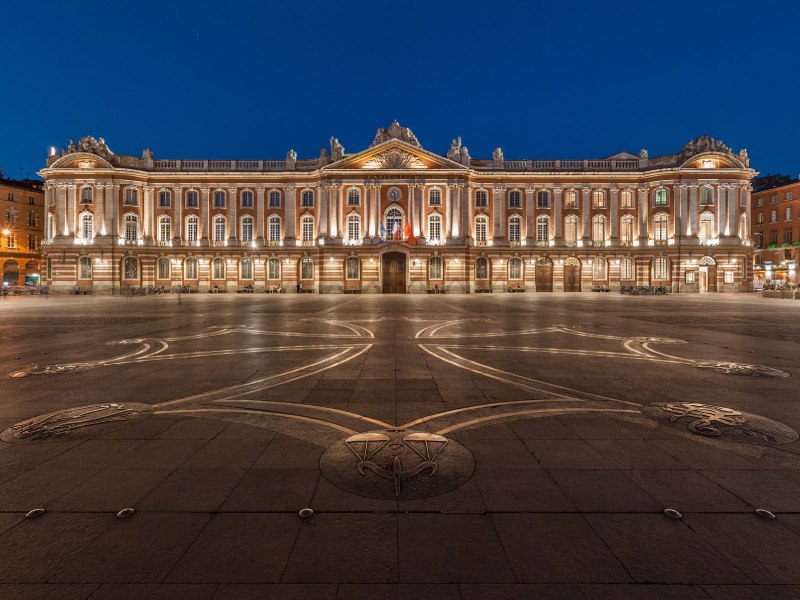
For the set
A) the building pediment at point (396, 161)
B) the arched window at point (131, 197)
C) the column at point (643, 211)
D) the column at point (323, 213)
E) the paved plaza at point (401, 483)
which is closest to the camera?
the paved plaza at point (401, 483)

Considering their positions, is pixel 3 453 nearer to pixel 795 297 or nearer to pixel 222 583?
pixel 222 583

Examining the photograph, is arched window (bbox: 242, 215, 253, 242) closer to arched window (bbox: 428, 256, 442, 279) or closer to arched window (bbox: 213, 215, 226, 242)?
arched window (bbox: 213, 215, 226, 242)

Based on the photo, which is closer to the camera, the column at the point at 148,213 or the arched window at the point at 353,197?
the arched window at the point at 353,197

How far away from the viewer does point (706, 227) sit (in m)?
51.3

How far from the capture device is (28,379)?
305 inches

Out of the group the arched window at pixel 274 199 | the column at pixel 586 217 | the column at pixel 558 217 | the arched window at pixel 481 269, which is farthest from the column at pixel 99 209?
the column at pixel 586 217

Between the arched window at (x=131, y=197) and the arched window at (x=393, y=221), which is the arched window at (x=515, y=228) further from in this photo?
the arched window at (x=131, y=197)

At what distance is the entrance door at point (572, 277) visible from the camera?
5306cm

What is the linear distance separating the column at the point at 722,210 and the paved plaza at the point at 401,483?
52.8 m

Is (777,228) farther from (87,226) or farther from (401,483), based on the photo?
(87,226)

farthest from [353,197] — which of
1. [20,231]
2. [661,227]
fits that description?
[20,231]

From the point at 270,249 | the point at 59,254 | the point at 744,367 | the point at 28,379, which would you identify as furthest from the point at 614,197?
the point at 59,254

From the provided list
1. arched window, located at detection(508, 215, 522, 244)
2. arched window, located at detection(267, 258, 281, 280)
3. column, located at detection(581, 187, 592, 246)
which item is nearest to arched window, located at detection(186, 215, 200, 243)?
arched window, located at detection(267, 258, 281, 280)

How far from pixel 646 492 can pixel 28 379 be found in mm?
9599
